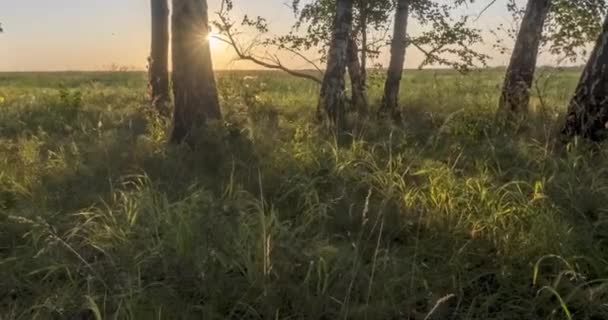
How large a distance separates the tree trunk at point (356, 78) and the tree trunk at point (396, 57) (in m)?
1.06

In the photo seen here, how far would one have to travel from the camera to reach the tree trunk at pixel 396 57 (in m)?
10.8

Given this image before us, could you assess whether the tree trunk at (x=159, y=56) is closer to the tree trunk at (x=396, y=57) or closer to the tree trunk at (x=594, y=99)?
the tree trunk at (x=396, y=57)

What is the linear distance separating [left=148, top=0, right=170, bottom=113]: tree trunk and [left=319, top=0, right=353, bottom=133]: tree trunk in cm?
474

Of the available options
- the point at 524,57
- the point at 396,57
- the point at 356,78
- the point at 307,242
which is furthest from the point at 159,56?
the point at 307,242

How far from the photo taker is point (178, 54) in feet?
26.6

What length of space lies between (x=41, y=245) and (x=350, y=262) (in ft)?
7.55

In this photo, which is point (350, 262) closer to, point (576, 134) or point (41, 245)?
point (41, 245)

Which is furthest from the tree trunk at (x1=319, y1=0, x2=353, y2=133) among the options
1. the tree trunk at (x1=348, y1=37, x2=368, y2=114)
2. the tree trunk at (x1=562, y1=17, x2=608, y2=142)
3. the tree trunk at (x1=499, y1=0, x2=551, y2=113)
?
the tree trunk at (x1=562, y1=17, x2=608, y2=142)

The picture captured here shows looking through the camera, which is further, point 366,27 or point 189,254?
point 366,27

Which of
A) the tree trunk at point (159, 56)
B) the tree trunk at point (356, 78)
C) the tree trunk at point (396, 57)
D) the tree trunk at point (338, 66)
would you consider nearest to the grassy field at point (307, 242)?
the tree trunk at point (338, 66)

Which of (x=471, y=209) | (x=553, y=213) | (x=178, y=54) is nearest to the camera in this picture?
(x=553, y=213)

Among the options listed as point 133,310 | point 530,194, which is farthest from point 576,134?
point 133,310

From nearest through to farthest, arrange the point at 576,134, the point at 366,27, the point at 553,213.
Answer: the point at 553,213
the point at 576,134
the point at 366,27

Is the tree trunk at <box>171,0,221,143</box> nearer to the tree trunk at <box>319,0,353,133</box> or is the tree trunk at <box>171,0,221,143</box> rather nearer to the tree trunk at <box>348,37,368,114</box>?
the tree trunk at <box>319,0,353,133</box>
